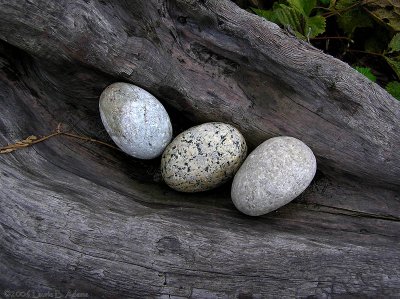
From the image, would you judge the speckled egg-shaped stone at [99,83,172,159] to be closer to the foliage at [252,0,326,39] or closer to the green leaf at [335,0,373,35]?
the foliage at [252,0,326,39]

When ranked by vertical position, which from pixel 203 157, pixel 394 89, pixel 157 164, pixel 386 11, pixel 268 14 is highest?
pixel 386 11

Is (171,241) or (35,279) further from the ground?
(171,241)

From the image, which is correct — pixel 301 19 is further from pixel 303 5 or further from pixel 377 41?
pixel 377 41

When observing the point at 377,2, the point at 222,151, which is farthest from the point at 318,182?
the point at 377,2

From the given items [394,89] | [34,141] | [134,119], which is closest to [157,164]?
[134,119]

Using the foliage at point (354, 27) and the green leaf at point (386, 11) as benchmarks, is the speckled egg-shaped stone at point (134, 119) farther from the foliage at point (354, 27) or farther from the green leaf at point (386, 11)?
the green leaf at point (386, 11)

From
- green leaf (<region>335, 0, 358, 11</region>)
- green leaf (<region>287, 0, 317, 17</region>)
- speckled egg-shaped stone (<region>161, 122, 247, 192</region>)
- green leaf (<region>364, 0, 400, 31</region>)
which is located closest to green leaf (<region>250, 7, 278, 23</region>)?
green leaf (<region>287, 0, 317, 17</region>)

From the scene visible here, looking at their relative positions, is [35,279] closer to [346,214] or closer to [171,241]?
[171,241]
